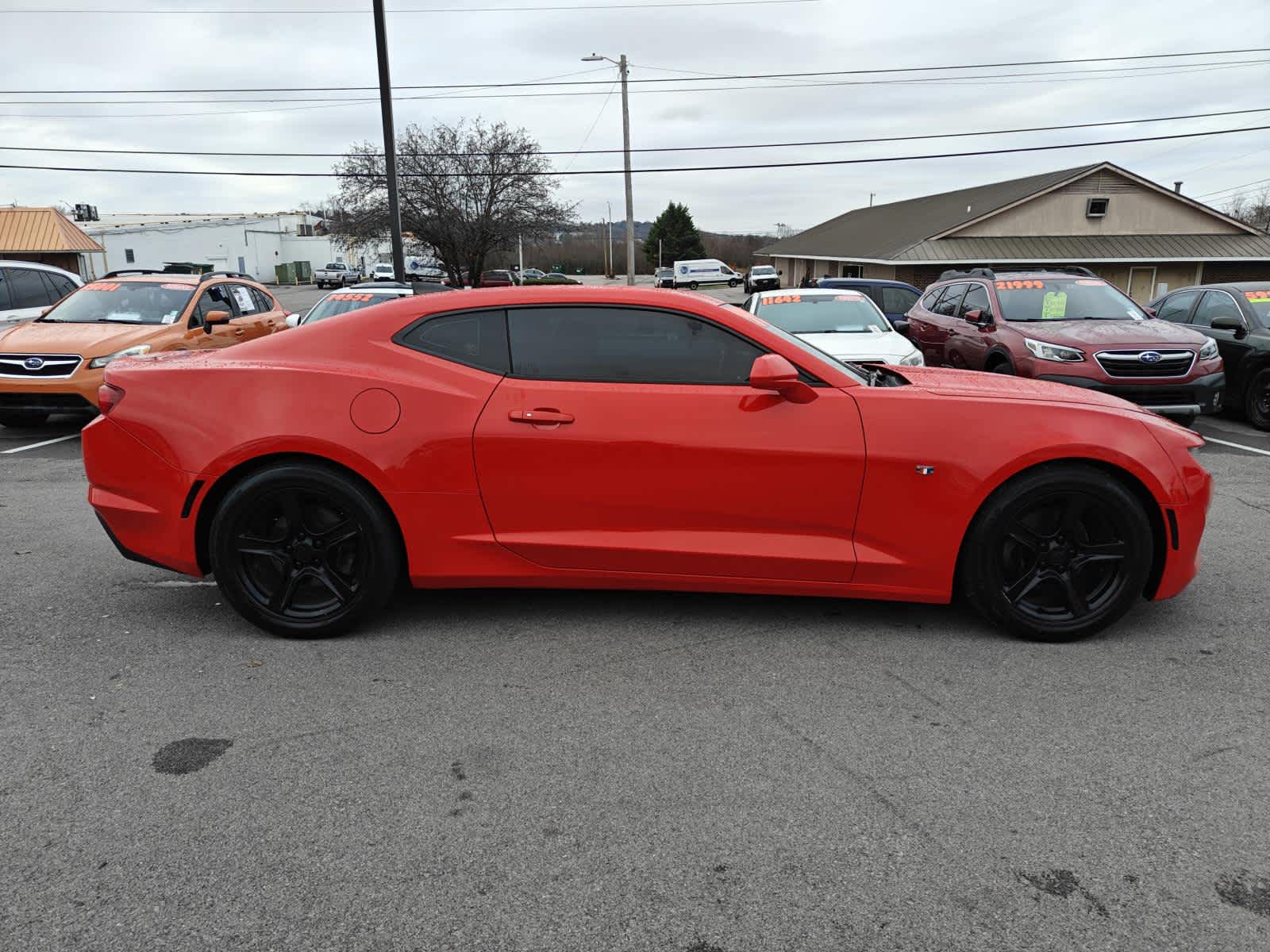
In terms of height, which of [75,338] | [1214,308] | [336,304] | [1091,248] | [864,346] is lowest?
[864,346]

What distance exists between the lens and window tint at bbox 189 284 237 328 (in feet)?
33.0

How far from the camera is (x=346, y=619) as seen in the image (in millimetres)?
3859

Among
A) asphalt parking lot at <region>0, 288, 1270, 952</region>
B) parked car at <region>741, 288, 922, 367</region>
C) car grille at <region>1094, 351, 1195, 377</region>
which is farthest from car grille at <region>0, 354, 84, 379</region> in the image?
car grille at <region>1094, 351, 1195, 377</region>

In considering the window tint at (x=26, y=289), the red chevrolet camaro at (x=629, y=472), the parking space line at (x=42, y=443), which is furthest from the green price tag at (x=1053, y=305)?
the window tint at (x=26, y=289)

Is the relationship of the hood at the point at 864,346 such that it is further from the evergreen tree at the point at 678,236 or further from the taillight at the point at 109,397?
the evergreen tree at the point at 678,236

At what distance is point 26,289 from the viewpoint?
11.8m

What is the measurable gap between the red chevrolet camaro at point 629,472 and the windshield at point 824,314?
590cm

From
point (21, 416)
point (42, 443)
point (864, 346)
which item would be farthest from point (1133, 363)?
point (21, 416)

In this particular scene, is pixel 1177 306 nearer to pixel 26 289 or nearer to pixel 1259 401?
pixel 1259 401

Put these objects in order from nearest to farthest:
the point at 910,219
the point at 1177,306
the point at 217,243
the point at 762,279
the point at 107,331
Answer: the point at 107,331, the point at 1177,306, the point at 910,219, the point at 762,279, the point at 217,243

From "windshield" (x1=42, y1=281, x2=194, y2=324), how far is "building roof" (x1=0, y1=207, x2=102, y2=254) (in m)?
32.1

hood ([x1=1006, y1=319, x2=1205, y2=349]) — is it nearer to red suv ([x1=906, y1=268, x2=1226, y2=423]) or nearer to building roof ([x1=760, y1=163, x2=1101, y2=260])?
red suv ([x1=906, y1=268, x2=1226, y2=423])

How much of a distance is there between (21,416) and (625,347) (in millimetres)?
7940

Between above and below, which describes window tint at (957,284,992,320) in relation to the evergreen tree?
below
